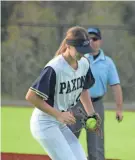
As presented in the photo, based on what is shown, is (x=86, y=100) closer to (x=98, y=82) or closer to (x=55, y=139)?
(x=55, y=139)

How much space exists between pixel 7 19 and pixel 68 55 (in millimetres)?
8590

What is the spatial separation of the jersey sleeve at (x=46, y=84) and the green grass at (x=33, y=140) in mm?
3343

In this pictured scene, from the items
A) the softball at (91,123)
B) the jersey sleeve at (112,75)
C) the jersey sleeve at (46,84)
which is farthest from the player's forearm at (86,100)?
the jersey sleeve at (112,75)

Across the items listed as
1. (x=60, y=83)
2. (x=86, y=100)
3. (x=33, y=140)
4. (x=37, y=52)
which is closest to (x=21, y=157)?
(x=33, y=140)

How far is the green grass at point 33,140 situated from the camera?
826 cm

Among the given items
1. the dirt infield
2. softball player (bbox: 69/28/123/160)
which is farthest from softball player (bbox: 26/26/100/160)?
the dirt infield

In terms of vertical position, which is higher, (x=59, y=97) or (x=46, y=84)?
(x=46, y=84)

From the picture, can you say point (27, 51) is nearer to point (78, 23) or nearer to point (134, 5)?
point (78, 23)

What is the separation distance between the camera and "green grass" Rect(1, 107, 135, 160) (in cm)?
826

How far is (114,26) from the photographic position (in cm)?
1261

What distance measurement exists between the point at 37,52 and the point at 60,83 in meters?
8.42

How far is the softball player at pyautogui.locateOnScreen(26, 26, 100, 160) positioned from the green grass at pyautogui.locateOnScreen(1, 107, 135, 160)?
3.11 meters

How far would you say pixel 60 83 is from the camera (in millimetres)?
4770

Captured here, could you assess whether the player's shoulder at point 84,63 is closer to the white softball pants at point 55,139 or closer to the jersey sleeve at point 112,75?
the white softball pants at point 55,139
